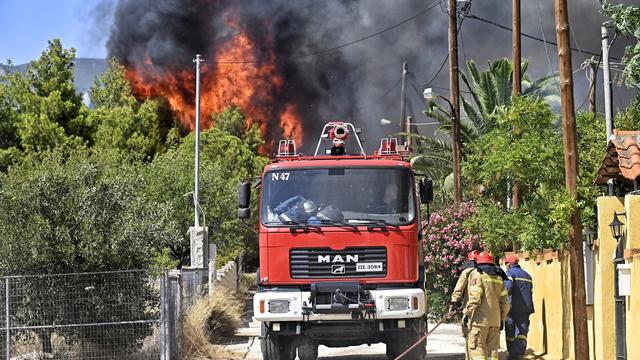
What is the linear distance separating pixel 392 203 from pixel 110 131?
39823 mm

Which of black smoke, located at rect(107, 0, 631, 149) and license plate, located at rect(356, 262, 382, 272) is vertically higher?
black smoke, located at rect(107, 0, 631, 149)

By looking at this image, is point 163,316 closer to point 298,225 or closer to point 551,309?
point 298,225

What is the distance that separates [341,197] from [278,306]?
183cm

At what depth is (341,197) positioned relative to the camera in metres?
15.2

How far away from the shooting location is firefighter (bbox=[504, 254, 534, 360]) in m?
16.7

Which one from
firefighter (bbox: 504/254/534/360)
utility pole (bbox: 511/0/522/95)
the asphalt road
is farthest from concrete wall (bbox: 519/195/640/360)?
utility pole (bbox: 511/0/522/95)

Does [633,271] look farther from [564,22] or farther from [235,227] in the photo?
[235,227]

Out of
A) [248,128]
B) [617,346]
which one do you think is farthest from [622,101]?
[617,346]

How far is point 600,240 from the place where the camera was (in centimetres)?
1445

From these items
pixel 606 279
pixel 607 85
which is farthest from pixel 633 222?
pixel 607 85

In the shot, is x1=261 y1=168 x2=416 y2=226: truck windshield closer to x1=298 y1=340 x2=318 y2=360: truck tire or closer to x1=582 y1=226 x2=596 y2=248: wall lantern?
x1=298 y1=340 x2=318 y2=360: truck tire

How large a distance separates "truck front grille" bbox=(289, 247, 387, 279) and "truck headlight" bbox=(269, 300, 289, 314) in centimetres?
43

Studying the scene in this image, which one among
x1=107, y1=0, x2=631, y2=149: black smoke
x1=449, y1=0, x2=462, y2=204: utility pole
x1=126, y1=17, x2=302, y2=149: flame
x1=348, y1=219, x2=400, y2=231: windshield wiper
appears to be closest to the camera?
x1=348, y1=219, x2=400, y2=231: windshield wiper

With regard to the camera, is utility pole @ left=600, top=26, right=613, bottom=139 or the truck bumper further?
utility pole @ left=600, top=26, right=613, bottom=139
